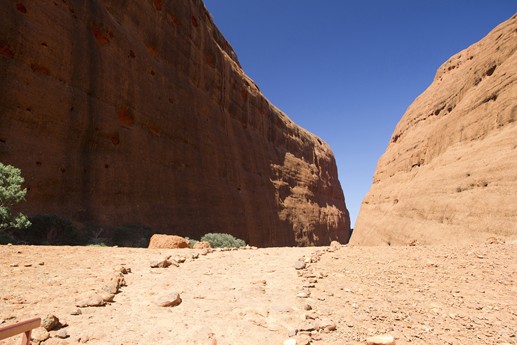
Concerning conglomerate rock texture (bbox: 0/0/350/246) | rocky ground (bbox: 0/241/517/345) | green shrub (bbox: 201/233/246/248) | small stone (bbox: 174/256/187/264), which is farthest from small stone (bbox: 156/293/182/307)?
green shrub (bbox: 201/233/246/248)

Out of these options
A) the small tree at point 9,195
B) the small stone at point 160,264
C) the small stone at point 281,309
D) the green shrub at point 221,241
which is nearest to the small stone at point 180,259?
the small stone at point 160,264

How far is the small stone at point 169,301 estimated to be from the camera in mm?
4742

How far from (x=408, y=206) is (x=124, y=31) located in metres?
21.6

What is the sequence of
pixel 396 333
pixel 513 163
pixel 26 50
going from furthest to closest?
1. pixel 26 50
2. pixel 513 163
3. pixel 396 333

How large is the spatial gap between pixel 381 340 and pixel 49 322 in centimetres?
394

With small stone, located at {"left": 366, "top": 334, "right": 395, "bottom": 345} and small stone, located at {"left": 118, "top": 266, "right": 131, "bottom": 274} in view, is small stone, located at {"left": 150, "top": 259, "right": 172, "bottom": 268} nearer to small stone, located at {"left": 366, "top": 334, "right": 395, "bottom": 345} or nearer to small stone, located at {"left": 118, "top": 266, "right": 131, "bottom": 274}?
small stone, located at {"left": 118, "top": 266, "right": 131, "bottom": 274}

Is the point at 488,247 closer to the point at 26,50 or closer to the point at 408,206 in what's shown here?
the point at 408,206

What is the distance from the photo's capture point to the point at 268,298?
205 inches

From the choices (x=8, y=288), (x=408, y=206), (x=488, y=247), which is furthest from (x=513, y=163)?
(x=8, y=288)

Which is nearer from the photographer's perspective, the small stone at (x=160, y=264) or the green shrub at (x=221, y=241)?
the small stone at (x=160, y=264)

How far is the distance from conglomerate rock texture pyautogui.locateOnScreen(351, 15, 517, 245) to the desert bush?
15607 mm

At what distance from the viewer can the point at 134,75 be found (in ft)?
69.4

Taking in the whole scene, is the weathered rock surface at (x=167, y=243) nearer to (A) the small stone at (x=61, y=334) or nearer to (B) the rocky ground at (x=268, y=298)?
(B) the rocky ground at (x=268, y=298)

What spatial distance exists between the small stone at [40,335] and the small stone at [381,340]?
3729 millimetres
